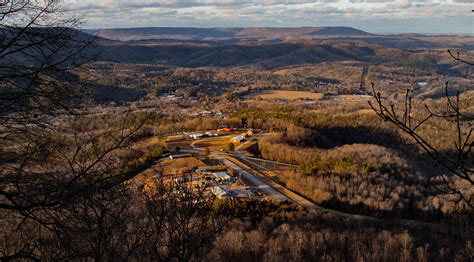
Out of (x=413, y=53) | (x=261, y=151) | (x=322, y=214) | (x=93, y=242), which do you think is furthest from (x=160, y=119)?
(x=413, y=53)

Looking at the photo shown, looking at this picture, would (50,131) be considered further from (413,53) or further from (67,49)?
(413,53)

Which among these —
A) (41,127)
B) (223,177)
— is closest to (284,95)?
(223,177)

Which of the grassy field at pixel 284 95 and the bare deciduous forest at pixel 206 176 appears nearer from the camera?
the bare deciduous forest at pixel 206 176

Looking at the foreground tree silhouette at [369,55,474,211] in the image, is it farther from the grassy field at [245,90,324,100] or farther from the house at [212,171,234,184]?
the grassy field at [245,90,324,100]

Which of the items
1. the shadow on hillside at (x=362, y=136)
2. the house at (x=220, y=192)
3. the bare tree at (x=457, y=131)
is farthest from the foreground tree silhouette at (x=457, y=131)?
the shadow on hillside at (x=362, y=136)

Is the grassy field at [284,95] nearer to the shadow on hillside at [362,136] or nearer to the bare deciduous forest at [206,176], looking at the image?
the bare deciduous forest at [206,176]

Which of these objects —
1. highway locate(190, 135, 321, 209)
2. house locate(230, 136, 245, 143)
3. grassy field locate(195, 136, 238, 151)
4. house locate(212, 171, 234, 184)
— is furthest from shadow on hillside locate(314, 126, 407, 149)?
house locate(212, 171, 234, 184)

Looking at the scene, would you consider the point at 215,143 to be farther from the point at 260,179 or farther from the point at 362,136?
the point at 362,136

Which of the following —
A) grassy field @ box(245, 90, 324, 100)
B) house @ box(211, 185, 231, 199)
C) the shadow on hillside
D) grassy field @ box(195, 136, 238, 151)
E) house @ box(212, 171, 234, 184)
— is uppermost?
house @ box(211, 185, 231, 199)
